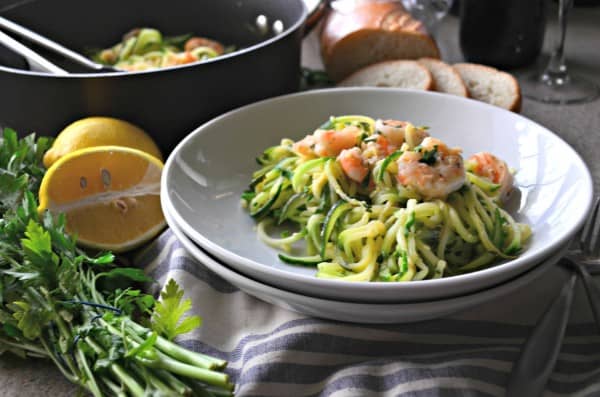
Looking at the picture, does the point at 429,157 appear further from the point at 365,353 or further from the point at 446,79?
the point at 446,79

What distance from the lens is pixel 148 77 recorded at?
89.5 inches

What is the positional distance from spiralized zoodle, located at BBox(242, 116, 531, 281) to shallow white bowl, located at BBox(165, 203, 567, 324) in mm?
112

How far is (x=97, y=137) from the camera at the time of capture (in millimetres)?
2240

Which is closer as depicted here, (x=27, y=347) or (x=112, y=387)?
(x=112, y=387)

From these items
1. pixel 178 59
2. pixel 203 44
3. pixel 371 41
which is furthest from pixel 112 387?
pixel 371 41

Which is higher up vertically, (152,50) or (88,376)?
(88,376)

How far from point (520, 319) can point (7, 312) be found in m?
1.13

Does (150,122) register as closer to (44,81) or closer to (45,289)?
(44,81)

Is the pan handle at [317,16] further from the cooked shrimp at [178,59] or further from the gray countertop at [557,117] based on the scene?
the cooked shrimp at [178,59]

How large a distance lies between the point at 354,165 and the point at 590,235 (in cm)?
60

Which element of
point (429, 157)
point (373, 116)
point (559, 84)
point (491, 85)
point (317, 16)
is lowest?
point (559, 84)

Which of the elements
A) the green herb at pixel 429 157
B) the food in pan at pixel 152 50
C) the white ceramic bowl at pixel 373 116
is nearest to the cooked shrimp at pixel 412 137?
the green herb at pixel 429 157

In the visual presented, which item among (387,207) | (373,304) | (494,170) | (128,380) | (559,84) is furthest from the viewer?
(559,84)

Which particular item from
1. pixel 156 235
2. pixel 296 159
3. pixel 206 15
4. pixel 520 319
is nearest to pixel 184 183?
pixel 156 235
